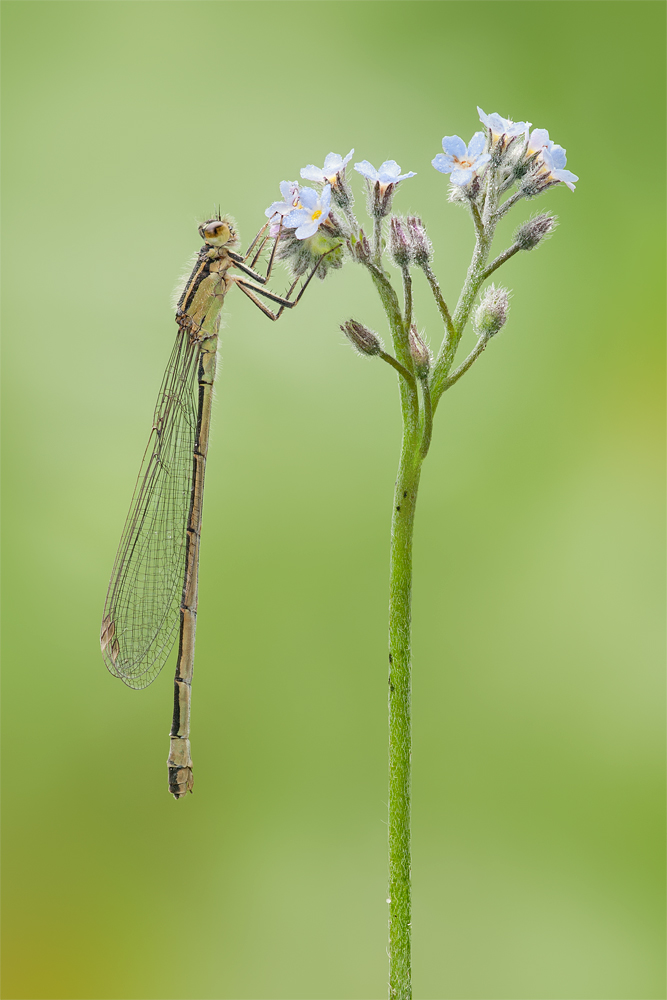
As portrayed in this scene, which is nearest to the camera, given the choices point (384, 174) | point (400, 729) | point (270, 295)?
point (400, 729)

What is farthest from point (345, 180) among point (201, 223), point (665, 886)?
point (665, 886)

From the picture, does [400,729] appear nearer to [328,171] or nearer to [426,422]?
[426,422]

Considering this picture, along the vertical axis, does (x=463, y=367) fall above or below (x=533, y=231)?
below

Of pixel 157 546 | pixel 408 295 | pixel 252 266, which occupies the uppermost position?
pixel 252 266

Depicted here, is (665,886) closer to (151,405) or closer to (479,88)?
(151,405)

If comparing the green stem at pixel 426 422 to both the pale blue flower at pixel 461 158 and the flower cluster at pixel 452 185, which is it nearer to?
the flower cluster at pixel 452 185

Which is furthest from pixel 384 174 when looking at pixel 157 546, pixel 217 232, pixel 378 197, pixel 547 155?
pixel 157 546

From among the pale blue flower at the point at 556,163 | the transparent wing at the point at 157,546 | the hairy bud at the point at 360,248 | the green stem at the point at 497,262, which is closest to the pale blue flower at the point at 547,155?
the pale blue flower at the point at 556,163
